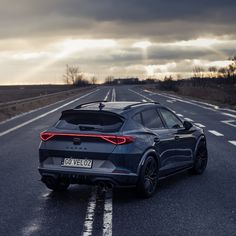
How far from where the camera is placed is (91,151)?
24.0ft

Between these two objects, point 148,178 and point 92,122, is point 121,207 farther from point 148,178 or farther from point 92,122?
point 92,122

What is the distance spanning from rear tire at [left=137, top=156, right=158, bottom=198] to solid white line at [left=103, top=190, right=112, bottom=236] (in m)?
0.48

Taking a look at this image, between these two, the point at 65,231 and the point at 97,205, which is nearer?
the point at 65,231

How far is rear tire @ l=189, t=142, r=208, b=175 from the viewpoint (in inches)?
375

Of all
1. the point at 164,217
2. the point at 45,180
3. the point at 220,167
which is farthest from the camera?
the point at 220,167

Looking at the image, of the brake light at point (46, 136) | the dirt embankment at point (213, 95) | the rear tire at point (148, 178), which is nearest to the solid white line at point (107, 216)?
the rear tire at point (148, 178)

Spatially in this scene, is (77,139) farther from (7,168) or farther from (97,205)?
(7,168)

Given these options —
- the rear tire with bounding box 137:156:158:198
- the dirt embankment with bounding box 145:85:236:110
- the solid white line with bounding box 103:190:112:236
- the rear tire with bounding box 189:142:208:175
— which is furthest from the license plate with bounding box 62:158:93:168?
the dirt embankment with bounding box 145:85:236:110

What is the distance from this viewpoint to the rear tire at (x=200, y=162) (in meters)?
9.52

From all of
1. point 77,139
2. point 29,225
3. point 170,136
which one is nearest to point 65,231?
point 29,225

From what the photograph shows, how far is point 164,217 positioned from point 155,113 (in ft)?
7.97

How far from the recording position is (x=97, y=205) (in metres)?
7.18

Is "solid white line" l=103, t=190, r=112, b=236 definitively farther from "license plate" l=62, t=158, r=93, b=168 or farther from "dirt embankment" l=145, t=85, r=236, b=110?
"dirt embankment" l=145, t=85, r=236, b=110

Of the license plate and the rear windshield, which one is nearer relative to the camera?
the license plate
